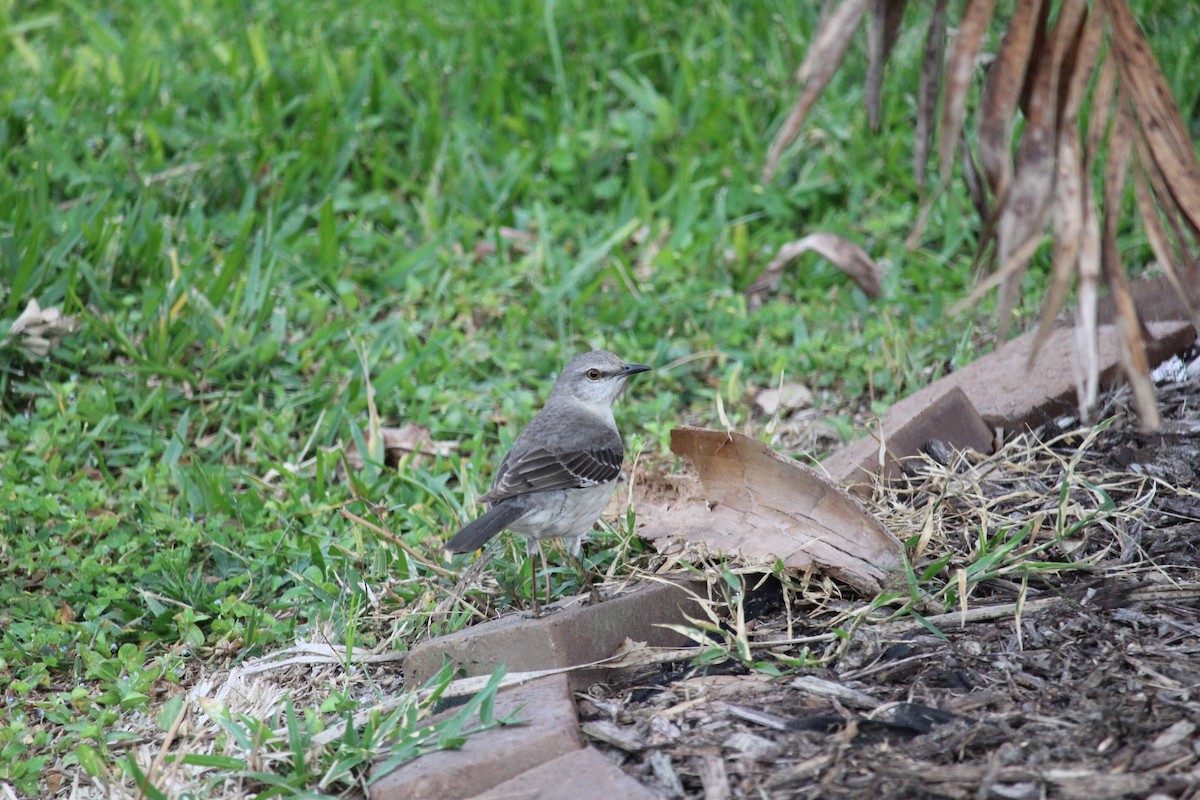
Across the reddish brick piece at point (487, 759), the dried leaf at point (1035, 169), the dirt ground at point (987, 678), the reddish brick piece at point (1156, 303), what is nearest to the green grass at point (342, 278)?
the reddish brick piece at point (487, 759)

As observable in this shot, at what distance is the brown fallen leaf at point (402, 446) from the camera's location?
6.17 meters

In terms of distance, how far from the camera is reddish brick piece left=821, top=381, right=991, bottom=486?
493cm

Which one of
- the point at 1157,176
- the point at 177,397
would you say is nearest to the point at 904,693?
the point at 1157,176

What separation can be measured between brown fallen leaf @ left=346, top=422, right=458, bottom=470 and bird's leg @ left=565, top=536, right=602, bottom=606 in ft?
4.67

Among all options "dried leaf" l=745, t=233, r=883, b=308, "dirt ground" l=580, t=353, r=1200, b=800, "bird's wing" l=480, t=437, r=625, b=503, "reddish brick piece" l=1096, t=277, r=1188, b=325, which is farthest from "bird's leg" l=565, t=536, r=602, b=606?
"dried leaf" l=745, t=233, r=883, b=308

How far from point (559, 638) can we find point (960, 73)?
2081 mm

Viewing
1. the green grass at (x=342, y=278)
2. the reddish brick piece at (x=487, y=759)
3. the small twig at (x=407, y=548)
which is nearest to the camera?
the reddish brick piece at (x=487, y=759)

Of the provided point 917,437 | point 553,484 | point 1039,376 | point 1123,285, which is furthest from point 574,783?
point 1039,376

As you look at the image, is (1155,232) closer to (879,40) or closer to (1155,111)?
(1155,111)

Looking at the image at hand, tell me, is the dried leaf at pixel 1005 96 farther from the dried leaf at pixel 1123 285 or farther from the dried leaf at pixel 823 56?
the dried leaf at pixel 823 56

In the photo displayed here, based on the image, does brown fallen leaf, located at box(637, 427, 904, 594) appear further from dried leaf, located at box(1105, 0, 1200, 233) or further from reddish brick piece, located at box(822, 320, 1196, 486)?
dried leaf, located at box(1105, 0, 1200, 233)

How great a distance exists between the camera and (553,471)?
15.4 ft

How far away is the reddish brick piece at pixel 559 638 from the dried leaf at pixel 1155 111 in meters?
2.05

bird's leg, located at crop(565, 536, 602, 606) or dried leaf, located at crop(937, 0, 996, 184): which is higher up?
dried leaf, located at crop(937, 0, 996, 184)
